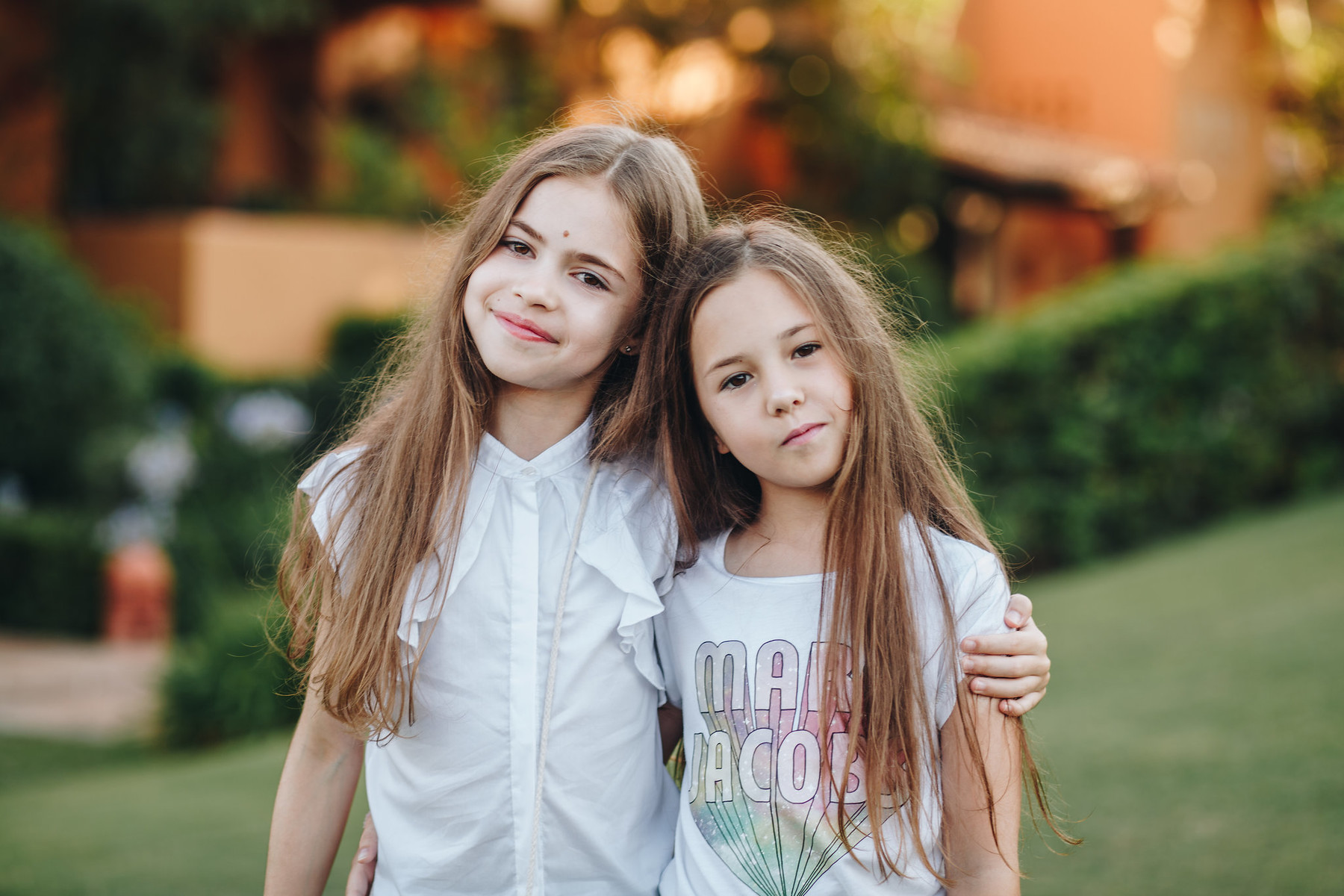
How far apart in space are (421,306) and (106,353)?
6721 millimetres

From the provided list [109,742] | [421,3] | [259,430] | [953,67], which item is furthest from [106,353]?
[953,67]

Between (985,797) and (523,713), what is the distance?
0.69 meters

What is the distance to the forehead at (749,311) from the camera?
1942 mm

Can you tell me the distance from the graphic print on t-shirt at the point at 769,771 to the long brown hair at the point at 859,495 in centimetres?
3

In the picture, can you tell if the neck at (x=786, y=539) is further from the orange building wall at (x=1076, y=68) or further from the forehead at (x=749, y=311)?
the orange building wall at (x=1076, y=68)


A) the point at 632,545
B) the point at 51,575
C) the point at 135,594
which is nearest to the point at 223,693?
the point at 135,594

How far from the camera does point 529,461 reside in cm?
206

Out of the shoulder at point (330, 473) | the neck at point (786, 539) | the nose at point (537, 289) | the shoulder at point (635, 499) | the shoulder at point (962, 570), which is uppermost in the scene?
the nose at point (537, 289)

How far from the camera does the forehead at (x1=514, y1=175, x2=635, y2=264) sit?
201cm

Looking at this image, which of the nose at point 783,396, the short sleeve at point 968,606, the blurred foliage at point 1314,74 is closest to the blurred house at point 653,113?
the blurred foliage at point 1314,74

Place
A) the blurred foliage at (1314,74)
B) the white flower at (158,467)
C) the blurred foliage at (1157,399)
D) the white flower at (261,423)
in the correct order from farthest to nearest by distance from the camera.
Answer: the blurred foliage at (1314,74) → the white flower at (261,423) → the white flower at (158,467) → the blurred foliage at (1157,399)

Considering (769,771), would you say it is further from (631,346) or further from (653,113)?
(653,113)

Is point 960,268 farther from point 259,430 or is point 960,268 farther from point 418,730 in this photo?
point 418,730

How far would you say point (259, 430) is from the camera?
9.73 m
